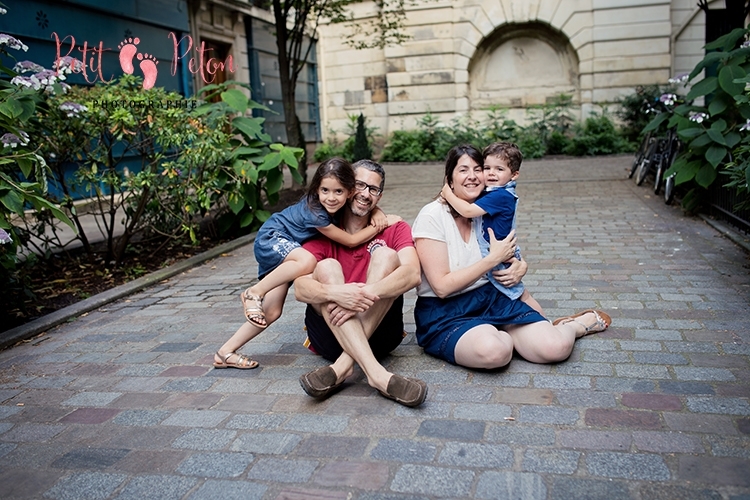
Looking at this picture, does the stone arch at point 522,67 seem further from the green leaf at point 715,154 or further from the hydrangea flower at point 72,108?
the hydrangea flower at point 72,108

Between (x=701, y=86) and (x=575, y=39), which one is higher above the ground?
(x=575, y=39)

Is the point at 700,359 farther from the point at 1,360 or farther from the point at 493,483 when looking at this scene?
the point at 1,360

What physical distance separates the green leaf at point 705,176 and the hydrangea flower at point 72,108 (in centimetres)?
660

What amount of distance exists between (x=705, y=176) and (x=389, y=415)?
6.25m

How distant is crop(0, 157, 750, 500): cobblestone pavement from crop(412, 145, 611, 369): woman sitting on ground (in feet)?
0.46

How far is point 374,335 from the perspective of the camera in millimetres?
4066

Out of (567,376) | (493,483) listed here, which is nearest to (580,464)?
(493,483)

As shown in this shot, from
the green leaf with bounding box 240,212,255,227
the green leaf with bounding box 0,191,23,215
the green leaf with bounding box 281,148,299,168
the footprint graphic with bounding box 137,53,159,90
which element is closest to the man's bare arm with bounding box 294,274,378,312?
the green leaf with bounding box 0,191,23,215

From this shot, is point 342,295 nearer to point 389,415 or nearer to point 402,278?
point 402,278

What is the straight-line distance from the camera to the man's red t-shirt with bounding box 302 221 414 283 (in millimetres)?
4020

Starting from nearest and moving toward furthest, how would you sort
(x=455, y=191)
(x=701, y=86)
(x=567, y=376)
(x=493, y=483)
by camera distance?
Answer: 1. (x=493, y=483)
2. (x=567, y=376)
3. (x=455, y=191)
4. (x=701, y=86)

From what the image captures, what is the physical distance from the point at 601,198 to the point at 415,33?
11.3 meters

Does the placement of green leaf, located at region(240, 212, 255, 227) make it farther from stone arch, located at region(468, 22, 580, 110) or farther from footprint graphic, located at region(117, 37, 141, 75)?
stone arch, located at region(468, 22, 580, 110)

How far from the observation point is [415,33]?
20.5m
